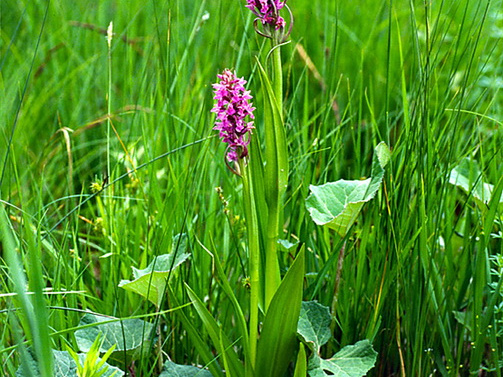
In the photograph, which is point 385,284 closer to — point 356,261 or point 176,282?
point 356,261


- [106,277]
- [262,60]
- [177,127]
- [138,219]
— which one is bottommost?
[106,277]

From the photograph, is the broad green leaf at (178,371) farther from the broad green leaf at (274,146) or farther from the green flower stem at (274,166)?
the broad green leaf at (274,146)

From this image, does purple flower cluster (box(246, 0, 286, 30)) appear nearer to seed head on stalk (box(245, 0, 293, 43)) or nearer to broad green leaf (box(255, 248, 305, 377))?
seed head on stalk (box(245, 0, 293, 43))

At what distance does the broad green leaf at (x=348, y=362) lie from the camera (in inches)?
40.4

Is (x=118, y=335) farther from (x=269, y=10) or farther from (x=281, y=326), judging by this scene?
(x=269, y=10)

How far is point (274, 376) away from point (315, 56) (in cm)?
170

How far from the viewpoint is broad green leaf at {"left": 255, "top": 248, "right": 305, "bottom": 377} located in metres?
0.97

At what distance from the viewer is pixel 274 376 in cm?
106

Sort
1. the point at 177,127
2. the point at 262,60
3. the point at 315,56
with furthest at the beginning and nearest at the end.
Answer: the point at 315,56, the point at 177,127, the point at 262,60

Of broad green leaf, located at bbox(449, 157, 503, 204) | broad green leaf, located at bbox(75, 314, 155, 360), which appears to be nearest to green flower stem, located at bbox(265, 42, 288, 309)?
broad green leaf, located at bbox(75, 314, 155, 360)

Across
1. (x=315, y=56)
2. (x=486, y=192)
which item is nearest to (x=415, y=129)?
(x=486, y=192)

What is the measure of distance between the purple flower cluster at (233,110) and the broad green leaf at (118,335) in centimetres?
35

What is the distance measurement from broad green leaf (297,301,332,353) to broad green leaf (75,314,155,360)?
261 mm

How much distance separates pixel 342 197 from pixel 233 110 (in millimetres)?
308
